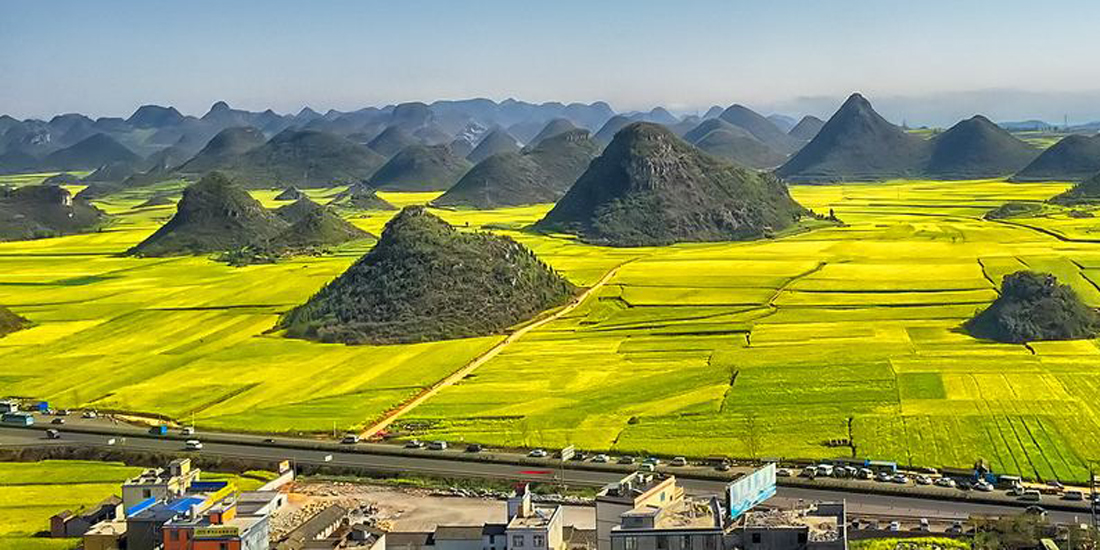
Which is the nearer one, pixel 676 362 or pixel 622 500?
pixel 622 500

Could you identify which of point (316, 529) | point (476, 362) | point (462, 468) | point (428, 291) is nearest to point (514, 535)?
point (316, 529)

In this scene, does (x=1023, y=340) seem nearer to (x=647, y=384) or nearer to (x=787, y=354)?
(x=787, y=354)

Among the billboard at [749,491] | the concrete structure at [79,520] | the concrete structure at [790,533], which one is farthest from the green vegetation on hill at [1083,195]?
the concrete structure at [79,520]

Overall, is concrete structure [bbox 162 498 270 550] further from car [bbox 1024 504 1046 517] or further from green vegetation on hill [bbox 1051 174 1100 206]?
green vegetation on hill [bbox 1051 174 1100 206]

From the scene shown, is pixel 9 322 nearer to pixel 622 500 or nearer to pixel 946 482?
pixel 622 500

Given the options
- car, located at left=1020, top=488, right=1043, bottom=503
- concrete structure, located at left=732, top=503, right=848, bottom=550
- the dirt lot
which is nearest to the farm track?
the dirt lot

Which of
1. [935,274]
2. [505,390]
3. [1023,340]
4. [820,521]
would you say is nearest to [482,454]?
[505,390]
